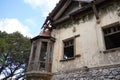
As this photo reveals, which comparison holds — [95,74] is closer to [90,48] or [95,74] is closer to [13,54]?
[90,48]

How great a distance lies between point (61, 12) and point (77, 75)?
5.99 meters

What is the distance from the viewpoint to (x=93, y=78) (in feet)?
25.8

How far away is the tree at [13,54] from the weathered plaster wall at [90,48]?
14.1 meters

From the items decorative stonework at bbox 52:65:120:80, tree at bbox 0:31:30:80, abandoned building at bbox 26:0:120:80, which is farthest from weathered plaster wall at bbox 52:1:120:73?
tree at bbox 0:31:30:80

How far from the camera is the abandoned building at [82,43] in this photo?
7.98 meters

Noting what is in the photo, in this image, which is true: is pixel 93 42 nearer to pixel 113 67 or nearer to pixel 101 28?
pixel 101 28

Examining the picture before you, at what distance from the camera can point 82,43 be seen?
9477 mm

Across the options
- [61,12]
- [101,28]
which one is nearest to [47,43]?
[61,12]

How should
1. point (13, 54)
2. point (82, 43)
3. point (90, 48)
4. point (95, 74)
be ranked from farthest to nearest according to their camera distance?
point (13, 54) < point (82, 43) < point (90, 48) < point (95, 74)

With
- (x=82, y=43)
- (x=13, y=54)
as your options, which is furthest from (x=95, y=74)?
(x=13, y=54)

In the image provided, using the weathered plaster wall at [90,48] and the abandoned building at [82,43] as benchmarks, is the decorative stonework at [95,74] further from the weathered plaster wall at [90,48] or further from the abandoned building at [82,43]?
the weathered plaster wall at [90,48]

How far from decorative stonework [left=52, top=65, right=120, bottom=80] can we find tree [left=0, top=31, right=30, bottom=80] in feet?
50.0

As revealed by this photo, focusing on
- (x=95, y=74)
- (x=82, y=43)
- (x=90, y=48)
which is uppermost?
(x=82, y=43)

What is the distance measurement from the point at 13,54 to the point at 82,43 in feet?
54.5
